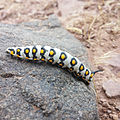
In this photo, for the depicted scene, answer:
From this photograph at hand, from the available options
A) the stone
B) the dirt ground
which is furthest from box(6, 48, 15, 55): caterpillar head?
the stone

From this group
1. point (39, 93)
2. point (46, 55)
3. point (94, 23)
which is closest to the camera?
point (39, 93)

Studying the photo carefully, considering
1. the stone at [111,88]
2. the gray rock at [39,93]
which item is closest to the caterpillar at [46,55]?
the gray rock at [39,93]

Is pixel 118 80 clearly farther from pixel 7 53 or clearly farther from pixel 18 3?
pixel 18 3

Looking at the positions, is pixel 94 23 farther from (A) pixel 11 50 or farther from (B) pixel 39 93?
(B) pixel 39 93

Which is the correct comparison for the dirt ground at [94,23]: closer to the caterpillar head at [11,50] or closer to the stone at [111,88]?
the stone at [111,88]

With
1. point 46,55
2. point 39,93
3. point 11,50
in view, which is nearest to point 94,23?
point 46,55

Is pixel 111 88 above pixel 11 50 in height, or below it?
below

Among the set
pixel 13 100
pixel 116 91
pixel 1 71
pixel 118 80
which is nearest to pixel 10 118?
pixel 13 100
